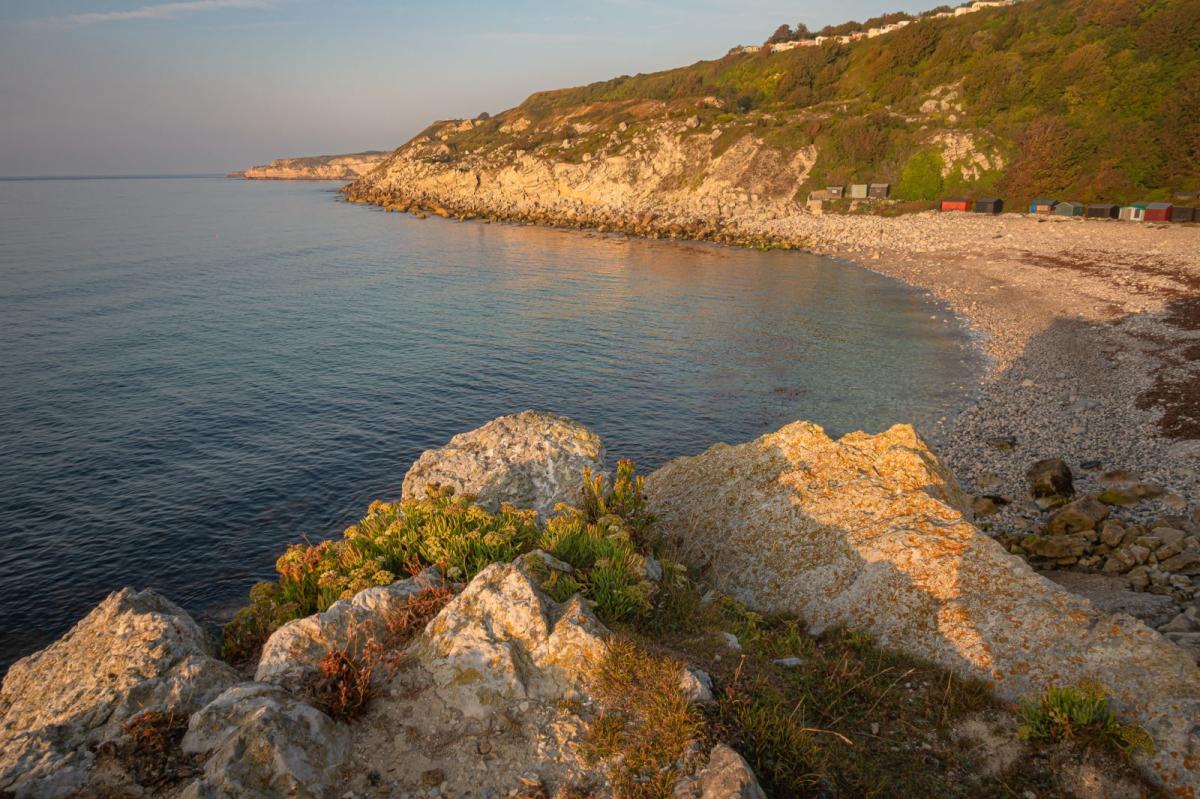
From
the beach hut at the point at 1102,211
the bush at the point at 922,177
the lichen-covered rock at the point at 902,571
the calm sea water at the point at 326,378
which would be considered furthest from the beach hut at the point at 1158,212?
the lichen-covered rock at the point at 902,571

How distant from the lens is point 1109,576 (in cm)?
1794

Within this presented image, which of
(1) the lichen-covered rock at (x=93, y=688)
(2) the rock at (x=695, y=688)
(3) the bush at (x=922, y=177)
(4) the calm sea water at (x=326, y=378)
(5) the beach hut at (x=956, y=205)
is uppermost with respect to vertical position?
(3) the bush at (x=922, y=177)

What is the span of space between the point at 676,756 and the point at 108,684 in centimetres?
807

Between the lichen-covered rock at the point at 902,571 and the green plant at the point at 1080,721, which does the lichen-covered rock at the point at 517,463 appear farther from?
the green plant at the point at 1080,721

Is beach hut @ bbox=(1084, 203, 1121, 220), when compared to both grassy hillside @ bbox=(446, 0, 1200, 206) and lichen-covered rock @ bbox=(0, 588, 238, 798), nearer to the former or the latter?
grassy hillside @ bbox=(446, 0, 1200, 206)

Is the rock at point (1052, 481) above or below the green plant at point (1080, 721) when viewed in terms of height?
below

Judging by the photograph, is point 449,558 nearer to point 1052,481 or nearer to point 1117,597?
point 1117,597

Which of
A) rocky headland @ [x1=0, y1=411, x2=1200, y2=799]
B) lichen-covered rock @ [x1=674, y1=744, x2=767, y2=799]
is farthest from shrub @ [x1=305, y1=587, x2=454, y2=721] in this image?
lichen-covered rock @ [x1=674, y1=744, x2=767, y2=799]

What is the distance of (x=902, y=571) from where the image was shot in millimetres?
12586

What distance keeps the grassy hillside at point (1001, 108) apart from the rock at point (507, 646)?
106m

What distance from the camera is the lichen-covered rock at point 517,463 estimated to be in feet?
56.3

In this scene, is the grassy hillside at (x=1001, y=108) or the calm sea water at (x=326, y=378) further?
the grassy hillside at (x=1001, y=108)

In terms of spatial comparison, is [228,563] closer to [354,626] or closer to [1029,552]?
[354,626]

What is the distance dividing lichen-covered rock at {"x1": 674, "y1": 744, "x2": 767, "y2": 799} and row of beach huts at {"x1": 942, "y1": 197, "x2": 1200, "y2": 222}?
9449cm
